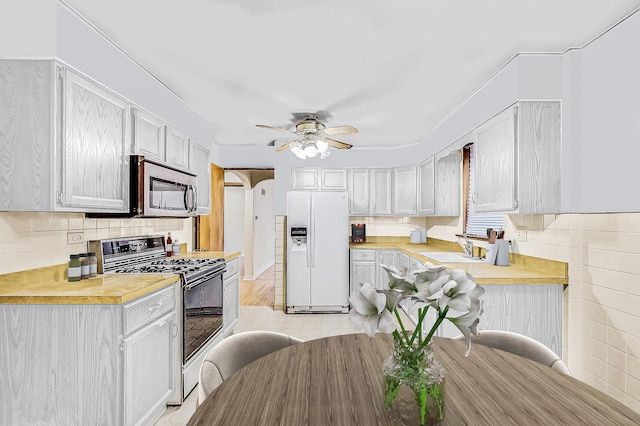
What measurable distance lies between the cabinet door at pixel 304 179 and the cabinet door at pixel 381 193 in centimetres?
84

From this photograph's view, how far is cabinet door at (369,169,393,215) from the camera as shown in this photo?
5.12 m

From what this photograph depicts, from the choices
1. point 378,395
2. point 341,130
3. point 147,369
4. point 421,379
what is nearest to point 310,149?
point 341,130

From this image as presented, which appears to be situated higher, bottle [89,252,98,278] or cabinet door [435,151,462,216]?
cabinet door [435,151,462,216]

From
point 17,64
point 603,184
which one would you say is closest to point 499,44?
point 603,184

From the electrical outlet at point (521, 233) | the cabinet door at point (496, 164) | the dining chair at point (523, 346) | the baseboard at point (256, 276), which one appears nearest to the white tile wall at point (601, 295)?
the electrical outlet at point (521, 233)

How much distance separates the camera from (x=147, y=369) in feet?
6.80

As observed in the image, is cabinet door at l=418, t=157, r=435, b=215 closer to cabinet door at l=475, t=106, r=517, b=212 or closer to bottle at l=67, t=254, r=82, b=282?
cabinet door at l=475, t=106, r=517, b=212

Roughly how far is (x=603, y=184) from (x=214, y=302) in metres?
2.95

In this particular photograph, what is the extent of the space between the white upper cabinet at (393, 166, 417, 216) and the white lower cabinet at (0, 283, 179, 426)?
154 inches

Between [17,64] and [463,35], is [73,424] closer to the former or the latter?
[17,64]

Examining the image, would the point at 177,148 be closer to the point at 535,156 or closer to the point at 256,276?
→ the point at 535,156

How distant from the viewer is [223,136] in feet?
15.1

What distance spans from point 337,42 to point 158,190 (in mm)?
1657

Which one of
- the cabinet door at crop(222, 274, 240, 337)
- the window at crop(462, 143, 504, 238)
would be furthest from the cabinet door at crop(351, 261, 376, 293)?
the cabinet door at crop(222, 274, 240, 337)
